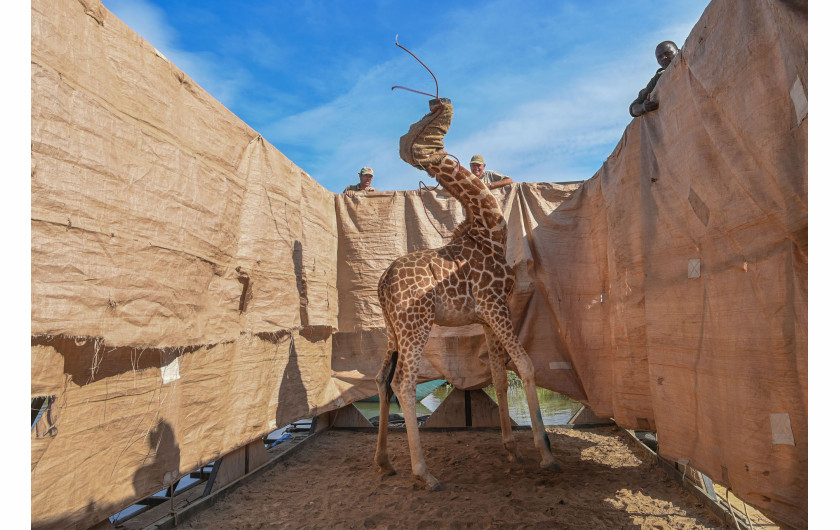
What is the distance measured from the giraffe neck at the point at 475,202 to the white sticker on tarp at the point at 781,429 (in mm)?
3068

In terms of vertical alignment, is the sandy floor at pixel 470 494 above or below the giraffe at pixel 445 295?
below

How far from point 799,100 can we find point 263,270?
4.16 meters

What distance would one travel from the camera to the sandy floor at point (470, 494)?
3.54 m

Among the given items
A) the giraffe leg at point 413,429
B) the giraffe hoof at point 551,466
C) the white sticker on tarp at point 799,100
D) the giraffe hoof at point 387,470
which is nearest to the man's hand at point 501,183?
the giraffe leg at point 413,429

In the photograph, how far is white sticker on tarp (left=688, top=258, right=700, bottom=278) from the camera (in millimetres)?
3000

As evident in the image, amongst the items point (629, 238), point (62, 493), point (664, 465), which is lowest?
point (664, 465)

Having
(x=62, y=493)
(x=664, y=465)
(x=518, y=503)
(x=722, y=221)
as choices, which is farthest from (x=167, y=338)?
(x=664, y=465)

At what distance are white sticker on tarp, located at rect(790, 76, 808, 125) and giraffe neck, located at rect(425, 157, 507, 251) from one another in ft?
10.1

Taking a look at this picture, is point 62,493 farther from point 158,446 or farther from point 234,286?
point 234,286

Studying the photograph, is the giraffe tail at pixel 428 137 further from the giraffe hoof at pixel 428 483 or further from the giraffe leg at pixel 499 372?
the giraffe hoof at pixel 428 483

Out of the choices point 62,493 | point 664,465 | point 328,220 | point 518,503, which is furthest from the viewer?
point 328,220

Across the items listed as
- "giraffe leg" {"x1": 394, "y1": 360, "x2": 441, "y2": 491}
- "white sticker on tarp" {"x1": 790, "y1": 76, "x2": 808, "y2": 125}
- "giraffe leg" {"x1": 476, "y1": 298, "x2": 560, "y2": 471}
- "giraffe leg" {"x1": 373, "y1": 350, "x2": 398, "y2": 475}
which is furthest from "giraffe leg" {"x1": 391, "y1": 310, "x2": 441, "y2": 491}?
"white sticker on tarp" {"x1": 790, "y1": 76, "x2": 808, "y2": 125}

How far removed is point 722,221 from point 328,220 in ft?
15.5

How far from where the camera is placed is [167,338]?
→ 3.29 metres
